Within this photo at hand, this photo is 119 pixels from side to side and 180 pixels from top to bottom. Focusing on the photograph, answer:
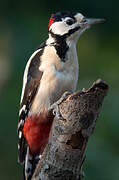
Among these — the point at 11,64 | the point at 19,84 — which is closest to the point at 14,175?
the point at 19,84

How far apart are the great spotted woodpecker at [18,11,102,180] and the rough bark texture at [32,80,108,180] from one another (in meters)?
0.55

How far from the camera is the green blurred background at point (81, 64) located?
571cm

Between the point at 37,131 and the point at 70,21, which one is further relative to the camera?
the point at 37,131

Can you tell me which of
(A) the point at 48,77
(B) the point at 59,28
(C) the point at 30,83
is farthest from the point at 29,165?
(B) the point at 59,28

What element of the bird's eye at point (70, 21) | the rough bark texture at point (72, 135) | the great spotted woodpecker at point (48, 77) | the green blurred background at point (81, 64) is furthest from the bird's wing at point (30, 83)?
the green blurred background at point (81, 64)

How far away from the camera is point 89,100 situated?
340 centimetres

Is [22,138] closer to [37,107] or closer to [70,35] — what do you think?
[37,107]

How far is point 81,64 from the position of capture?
756 cm

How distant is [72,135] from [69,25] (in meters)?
1.18

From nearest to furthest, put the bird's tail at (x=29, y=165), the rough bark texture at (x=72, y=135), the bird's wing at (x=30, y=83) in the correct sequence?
the rough bark texture at (x=72, y=135) < the bird's wing at (x=30, y=83) < the bird's tail at (x=29, y=165)

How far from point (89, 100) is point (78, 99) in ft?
0.26

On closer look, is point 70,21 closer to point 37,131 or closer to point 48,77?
point 48,77

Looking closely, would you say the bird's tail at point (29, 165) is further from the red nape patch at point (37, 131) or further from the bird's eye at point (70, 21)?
the bird's eye at point (70, 21)

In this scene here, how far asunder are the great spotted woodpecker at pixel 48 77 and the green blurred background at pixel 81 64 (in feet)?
3.70
